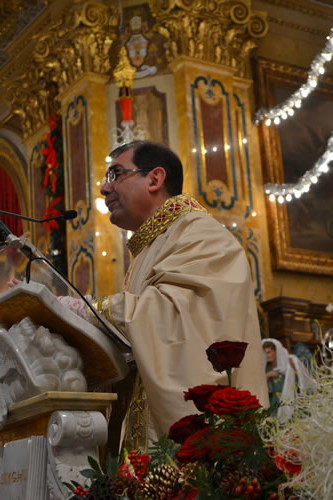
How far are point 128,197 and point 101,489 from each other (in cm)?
194

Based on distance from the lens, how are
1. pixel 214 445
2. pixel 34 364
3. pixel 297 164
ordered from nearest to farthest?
pixel 214 445
pixel 34 364
pixel 297 164

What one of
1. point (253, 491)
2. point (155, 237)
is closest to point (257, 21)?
point (155, 237)

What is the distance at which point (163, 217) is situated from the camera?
3.49 m

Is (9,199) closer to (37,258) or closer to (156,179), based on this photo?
(156,179)

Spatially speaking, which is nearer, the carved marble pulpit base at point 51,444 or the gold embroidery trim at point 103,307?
the carved marble pulpit base at point 51,444

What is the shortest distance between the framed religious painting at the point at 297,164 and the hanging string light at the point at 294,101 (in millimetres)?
117

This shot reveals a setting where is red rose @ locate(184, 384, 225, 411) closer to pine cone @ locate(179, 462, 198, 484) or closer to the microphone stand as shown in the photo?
pine cone @ locate(179, 462, 198, 484)

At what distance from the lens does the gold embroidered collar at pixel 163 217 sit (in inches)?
137

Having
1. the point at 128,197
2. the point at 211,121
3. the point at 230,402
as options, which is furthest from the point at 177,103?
the point at 230,402

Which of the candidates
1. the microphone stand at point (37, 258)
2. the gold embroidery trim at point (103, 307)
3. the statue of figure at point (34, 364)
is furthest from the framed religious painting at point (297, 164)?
the statue of figure at point (34, 364)

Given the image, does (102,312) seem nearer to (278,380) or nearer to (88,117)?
(278,380)

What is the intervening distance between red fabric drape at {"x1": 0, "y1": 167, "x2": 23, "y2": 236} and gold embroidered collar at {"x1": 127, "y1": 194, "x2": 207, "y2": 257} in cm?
854

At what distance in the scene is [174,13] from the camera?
31.2 feet

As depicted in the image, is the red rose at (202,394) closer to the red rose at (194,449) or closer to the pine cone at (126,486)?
the red rose at (194,449)
